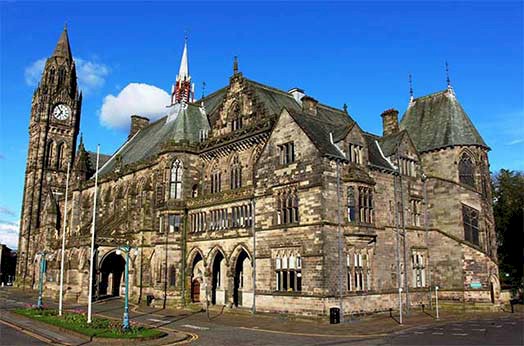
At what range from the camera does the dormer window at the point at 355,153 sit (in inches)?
1292

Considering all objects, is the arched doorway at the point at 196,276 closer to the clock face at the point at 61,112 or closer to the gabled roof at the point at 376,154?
the gabled roof at the point at 376,154

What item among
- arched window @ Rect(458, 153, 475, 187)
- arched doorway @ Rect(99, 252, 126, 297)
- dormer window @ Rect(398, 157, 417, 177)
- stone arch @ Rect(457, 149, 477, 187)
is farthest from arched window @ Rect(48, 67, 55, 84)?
arched window @ Rect(458, 153, 475, 187)

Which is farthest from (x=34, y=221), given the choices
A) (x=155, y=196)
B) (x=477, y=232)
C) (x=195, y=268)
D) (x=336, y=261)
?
(x=477, y=232)

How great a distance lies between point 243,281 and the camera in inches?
1453

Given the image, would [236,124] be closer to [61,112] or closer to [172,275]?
[172,275]

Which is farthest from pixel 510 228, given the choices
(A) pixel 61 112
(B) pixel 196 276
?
(A) pixel 61 112

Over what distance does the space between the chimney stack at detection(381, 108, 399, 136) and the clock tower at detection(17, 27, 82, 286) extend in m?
48.6

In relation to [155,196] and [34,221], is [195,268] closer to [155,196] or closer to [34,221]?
[155,196]

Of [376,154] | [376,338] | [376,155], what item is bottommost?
[376,338]

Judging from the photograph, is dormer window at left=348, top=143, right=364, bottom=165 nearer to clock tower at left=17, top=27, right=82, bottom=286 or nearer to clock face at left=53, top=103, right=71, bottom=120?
clock tower at left=17, top=27, right=82, bottom=286

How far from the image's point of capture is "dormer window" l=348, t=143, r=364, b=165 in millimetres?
32812

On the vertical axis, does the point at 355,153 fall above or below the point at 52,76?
below

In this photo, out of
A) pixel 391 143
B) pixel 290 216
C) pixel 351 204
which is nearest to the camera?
pixel 351 204

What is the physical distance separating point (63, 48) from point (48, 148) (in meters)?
18.8
